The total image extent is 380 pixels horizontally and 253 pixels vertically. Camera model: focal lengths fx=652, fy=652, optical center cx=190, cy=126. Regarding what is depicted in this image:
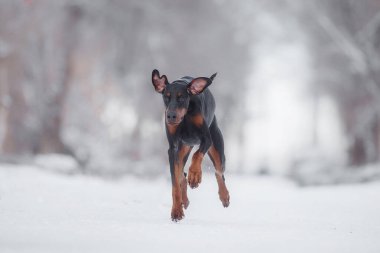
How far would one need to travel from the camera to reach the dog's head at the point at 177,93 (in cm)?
657

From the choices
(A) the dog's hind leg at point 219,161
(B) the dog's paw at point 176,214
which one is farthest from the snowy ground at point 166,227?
(A) the dog's hind leg at point 219,161

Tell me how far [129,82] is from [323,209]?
848 inches

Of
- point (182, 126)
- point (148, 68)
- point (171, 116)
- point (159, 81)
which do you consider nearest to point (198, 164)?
point (182, 126)

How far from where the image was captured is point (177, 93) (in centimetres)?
679

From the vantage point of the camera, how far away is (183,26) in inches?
1195

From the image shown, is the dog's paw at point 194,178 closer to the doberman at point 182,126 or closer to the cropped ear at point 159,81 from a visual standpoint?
the doberman at point 182,126

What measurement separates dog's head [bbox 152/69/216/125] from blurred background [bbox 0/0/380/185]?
409 inches

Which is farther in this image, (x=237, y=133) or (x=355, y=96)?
(x=237, y=133)

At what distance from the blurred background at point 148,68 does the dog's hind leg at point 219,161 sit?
9826mm

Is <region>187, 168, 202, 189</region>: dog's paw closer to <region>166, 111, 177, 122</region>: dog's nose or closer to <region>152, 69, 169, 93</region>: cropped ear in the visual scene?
<region>166, 111, 177, 122</region>: dog's nose

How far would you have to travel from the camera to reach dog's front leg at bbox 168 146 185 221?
679 centimetres

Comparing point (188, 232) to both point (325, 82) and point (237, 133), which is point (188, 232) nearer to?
point (325, 82)

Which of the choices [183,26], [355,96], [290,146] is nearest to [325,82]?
[355,96]

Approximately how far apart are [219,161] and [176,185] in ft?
3.45
